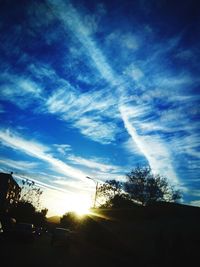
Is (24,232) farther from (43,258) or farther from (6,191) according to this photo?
(6,191)

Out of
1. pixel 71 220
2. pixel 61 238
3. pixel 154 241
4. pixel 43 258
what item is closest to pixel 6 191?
pixel 71 220

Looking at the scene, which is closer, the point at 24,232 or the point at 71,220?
the point at 24,232

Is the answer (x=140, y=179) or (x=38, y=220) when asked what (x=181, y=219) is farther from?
(x=38, y=220)

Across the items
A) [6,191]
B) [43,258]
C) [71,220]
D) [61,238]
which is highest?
[6,191]

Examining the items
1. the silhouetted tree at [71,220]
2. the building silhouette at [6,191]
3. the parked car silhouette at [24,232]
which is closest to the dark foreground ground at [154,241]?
the parked car silhouette at [24,232]

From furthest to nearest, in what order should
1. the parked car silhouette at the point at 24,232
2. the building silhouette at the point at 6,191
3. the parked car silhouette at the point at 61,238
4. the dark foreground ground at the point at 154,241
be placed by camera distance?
1. the building silhouette at the point at 6,191
2. the parked car silhouette at the point at 61,238
3. the parked car silhouette at the point at 24,232
4. the dark foreground ground at the point at 154,241

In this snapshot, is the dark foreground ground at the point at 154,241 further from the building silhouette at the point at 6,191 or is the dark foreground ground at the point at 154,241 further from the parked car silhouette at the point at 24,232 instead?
the building silhouette at the point at 6,191

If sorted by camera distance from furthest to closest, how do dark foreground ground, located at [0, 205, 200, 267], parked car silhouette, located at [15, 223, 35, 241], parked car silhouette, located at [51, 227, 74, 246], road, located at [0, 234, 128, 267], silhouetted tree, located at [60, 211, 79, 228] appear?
silhouetted tree, located at [60, 211, 79, 228]
parked car silhouette, located at [51, 227, 74, 246]
parked car silhouette, located at [15, 223, 35, 241]
dark foreground ground, located at [0, 205, 200, 267]
road, located at [0, 234, 128, 267]

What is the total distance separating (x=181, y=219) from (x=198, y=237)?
6.65ft

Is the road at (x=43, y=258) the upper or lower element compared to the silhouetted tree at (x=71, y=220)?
lower

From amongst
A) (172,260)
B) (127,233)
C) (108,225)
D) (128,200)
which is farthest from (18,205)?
(172,260)

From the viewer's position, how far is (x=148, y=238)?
27625mm

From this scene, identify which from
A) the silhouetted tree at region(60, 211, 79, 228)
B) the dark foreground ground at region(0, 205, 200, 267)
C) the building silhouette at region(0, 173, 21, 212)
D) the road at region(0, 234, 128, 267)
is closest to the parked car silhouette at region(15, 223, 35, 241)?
the dark foreground ground at region(0, 205, 200, 267)

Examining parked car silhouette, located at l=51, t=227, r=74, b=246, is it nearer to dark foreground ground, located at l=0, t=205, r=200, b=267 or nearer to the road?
dark foreground ground, located at l=0, t=205, r=200, b=267
